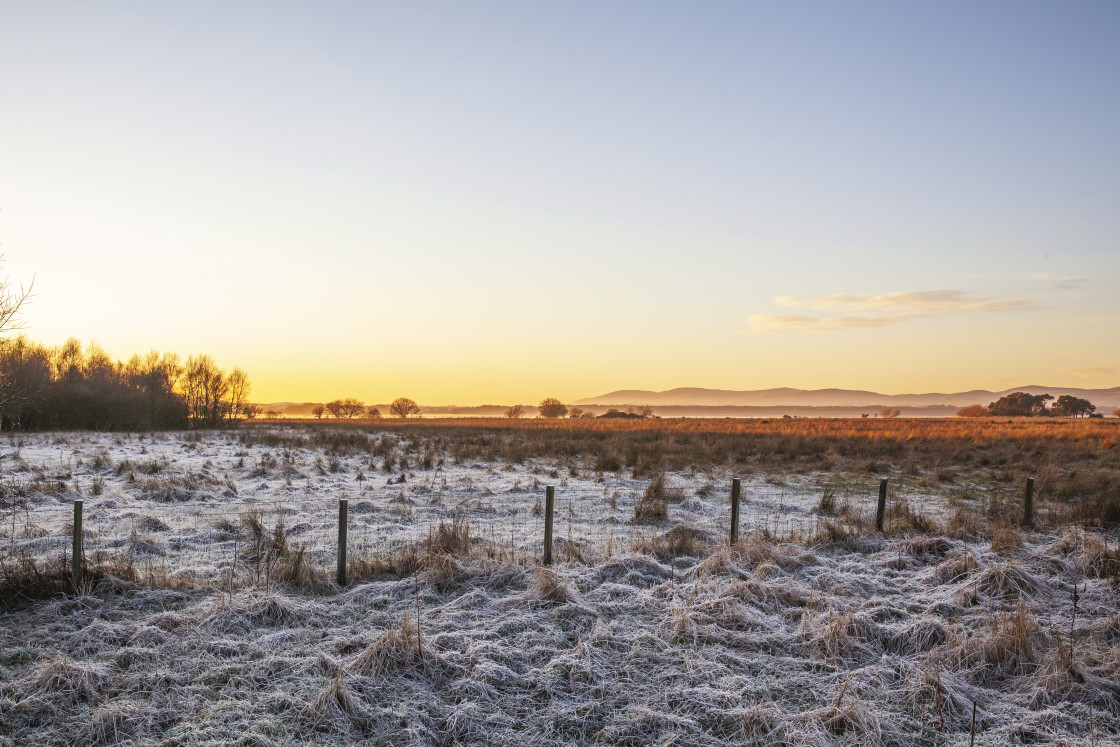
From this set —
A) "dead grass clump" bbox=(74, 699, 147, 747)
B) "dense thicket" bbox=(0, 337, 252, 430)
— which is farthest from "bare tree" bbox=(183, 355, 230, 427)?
"dead grass clump" bbox=(74, 699, 147, 747)

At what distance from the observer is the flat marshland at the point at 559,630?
509 cm

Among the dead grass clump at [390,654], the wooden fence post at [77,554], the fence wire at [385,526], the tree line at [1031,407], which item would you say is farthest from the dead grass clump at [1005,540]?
the tree line at [1031,407]

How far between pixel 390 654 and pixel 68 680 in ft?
8.86

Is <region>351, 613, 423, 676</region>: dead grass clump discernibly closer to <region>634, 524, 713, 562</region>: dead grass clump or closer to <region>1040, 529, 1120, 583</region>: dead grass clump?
<region>634, 524, 713, 562</region>: dead grass clump

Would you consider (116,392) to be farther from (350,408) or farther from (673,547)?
(350,408)

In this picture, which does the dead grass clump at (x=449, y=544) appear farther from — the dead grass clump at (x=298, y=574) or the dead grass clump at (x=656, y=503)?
the dead grass clump at (x=656, y=503)

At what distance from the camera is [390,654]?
5.93m

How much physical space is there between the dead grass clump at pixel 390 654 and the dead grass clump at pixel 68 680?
7.06 feet

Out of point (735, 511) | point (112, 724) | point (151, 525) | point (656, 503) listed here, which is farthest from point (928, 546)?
point (151, 525)

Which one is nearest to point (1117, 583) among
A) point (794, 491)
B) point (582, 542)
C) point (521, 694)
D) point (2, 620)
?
point (582, 542)

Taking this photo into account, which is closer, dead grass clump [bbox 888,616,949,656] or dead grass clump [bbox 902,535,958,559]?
dead grass clump [bbox 888,616,949,656]

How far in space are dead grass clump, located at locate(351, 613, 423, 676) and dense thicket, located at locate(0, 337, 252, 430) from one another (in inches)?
Answer: 1205

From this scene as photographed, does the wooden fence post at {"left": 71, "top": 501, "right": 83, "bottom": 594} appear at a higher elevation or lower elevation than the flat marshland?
higher

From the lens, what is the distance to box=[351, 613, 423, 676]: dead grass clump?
19.0ft
